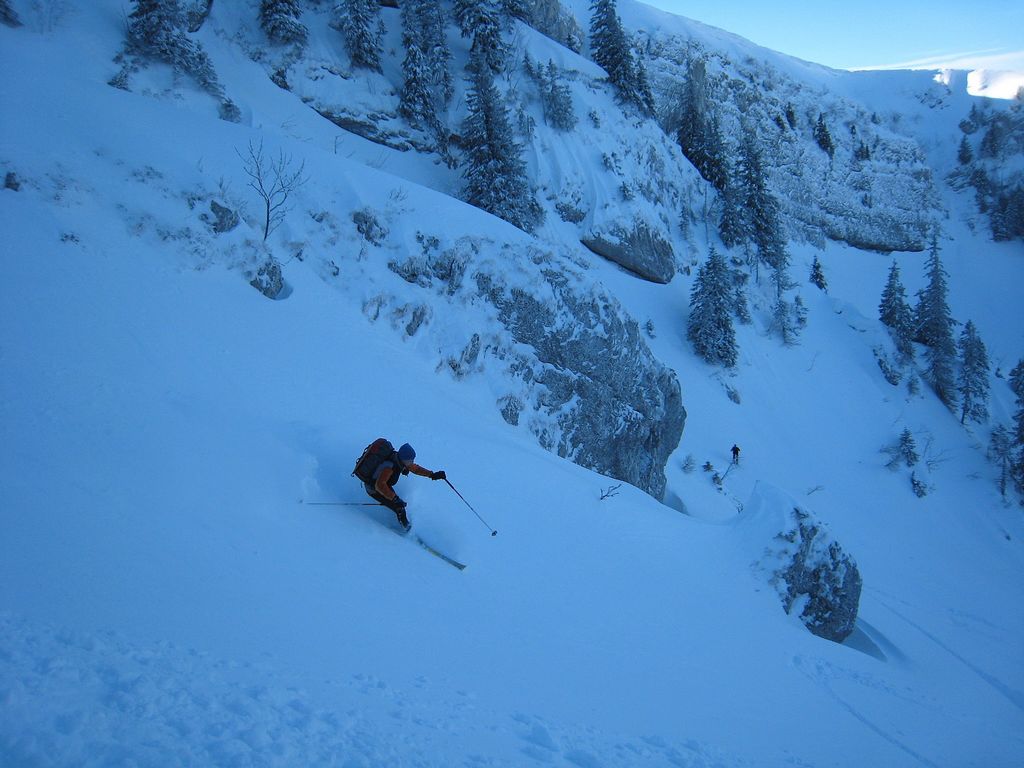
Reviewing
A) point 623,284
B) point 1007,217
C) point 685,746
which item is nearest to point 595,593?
point 685,746

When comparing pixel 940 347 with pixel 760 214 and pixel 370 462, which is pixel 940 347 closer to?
pixel 760 214

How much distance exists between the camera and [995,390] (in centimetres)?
3525

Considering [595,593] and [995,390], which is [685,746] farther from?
[995,390]

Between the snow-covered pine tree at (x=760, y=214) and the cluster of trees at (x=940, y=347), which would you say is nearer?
the cluster of trees at (x=940, y=347)

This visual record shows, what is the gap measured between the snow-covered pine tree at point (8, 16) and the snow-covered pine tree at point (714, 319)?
27.9 metres

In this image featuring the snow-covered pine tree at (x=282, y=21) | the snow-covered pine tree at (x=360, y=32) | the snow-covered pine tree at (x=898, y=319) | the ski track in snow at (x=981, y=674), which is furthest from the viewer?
the snow-covered pine tree at (x=898, y=319)

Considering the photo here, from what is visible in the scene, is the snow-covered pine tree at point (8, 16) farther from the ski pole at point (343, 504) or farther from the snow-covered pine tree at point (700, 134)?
the snow-covered pine tree at point (700, 134)

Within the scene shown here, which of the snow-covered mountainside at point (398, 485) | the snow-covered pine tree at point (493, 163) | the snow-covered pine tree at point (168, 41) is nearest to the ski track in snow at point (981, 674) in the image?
the snow-covered mountainside at point (398, 485)

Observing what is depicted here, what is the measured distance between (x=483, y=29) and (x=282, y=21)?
32.4 feet

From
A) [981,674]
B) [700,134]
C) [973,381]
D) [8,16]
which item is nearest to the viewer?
[981,674]

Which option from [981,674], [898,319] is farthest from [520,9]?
[981,674]

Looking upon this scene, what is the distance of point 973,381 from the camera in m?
31.7

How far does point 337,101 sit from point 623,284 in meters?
16.6

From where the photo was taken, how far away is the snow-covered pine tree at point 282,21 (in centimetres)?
2198
